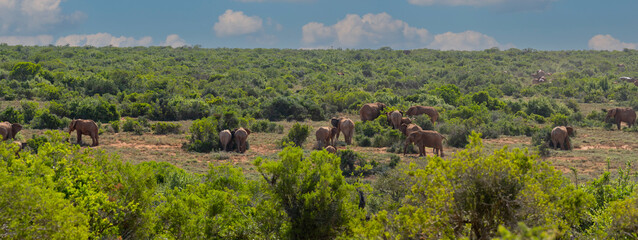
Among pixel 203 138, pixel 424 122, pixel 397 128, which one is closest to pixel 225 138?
pixel 203 138

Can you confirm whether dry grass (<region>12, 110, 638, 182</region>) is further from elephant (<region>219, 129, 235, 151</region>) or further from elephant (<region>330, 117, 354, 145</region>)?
elephant (<region>219, 129, 235, 151</region>)

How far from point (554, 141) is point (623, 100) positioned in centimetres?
2346

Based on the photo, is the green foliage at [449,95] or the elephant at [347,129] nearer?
the elephant at [347,129]

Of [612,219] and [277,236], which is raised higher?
[612,219]

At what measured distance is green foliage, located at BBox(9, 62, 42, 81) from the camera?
4041cm

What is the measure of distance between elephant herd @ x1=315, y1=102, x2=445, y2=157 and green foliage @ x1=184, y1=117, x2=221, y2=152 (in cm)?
426

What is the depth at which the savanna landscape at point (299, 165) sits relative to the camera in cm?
605

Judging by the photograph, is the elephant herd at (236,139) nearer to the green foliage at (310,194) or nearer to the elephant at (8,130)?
the elephant at (8,130)

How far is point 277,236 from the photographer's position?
308 inches

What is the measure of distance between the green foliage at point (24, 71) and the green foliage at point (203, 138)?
81.5 ft

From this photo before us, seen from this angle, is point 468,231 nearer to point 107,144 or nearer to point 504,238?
point 504,238

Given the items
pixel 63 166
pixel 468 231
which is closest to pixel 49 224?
pixel 63 166

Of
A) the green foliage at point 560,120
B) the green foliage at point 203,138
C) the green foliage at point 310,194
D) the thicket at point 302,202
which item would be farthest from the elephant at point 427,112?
the green foliage at point 310,194

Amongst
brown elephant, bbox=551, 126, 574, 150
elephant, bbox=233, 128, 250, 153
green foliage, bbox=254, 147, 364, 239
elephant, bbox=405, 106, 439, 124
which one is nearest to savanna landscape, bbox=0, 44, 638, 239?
green foliage, bbox=254, 147, 364, 239
